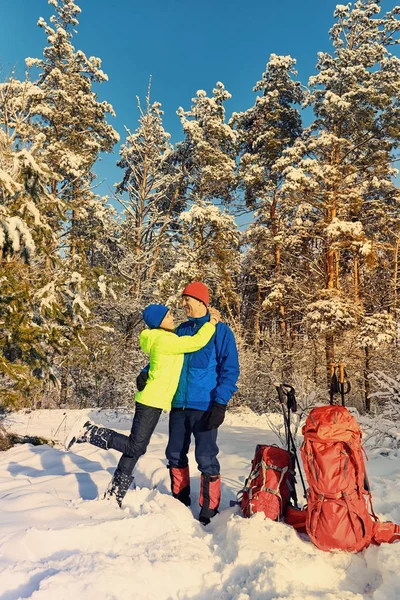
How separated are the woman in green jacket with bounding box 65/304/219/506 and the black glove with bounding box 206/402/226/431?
1.33 feet

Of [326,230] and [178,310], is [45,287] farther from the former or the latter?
[178,310]

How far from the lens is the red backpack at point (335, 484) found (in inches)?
101

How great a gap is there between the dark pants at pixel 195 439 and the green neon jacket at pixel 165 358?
193mm

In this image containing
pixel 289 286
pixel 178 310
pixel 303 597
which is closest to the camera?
pixel 303 597

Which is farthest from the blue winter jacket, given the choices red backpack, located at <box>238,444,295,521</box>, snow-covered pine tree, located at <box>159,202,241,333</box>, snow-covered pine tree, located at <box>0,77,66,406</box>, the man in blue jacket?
snow-covered pine tree, located at <box>159,202,241,333</box>

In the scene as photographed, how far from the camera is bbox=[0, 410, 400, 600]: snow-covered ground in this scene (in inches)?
79.2

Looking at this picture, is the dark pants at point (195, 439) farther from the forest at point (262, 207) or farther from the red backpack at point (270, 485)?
the forest at point (262, 207)

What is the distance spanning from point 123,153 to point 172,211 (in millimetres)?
4150

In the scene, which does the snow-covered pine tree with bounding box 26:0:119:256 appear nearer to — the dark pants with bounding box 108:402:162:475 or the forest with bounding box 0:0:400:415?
the forest with bounding box 0:0:400:415

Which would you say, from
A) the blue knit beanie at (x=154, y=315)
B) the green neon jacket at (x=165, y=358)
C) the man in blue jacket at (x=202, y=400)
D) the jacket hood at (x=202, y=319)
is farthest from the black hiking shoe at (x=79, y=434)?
the jacket hood at (x=202, y=319)

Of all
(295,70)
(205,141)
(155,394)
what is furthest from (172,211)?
(155,394)

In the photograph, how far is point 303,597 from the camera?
2004 millimetres

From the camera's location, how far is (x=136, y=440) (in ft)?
10.7

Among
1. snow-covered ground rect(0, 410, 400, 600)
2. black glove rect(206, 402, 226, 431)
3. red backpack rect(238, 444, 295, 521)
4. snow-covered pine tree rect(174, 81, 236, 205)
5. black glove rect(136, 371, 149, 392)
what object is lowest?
snow-covered ground rect(0, 410, 400, 600)
